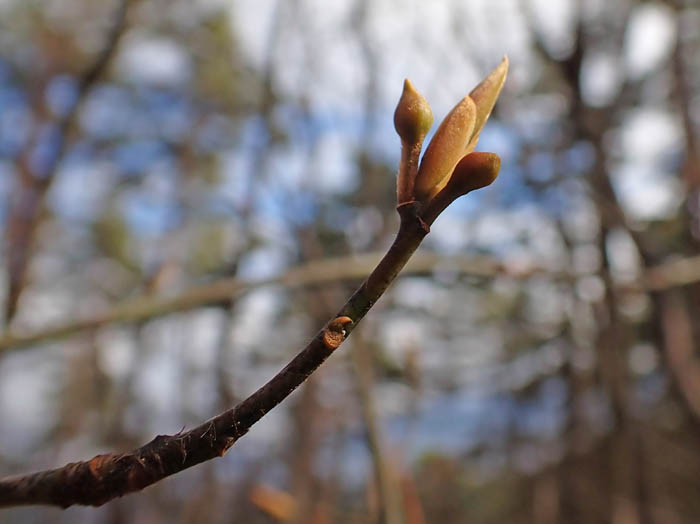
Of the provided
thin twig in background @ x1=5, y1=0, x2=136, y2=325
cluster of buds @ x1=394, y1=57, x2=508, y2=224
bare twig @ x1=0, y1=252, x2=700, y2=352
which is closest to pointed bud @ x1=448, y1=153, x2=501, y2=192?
cluster of buds @ x1=394, y1=57, x2=508, y2=224

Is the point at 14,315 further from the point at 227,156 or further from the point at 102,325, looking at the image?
the point at 227,156

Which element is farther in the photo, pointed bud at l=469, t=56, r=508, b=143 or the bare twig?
the bare twig

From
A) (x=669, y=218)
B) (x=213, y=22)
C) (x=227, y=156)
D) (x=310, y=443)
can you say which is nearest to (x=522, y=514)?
(x=669, y=218)

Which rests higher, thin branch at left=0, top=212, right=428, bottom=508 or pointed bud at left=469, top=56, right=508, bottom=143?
pointed bud at left=469, top=56, right=508, bottom=143

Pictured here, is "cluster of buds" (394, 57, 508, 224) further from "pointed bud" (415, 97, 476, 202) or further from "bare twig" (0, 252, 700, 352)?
"bare twig" (0, 252, 700, 352)

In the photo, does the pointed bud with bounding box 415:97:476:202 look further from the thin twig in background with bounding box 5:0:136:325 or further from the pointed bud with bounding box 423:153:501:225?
the thin twig in background with bounding box 5:0:136:325
